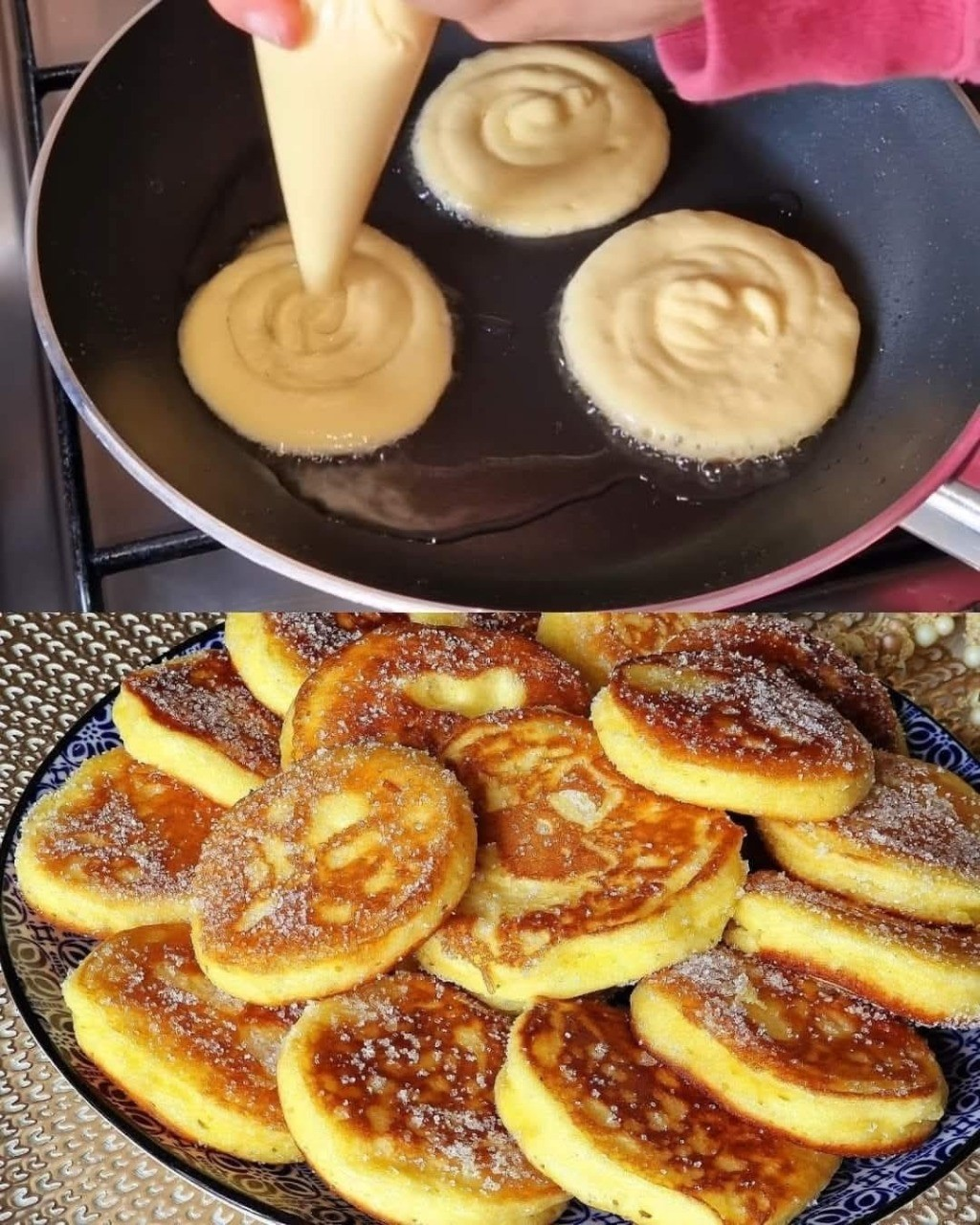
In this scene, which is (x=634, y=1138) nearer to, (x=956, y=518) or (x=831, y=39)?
(x=956, y=518)

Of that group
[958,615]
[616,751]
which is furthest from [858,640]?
[616,751]

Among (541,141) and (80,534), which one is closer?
(80,534)

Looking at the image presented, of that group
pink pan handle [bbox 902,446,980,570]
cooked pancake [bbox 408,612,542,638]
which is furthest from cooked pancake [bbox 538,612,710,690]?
pink pan handle [bbox 902,446,980,570]

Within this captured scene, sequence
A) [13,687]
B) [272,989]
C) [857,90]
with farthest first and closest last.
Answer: [857,90] < [13,687] < [272,989]

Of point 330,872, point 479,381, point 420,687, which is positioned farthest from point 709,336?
point 330,872

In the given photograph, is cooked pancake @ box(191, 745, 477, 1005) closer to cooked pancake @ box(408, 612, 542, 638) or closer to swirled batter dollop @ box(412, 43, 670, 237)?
cooked pancake @ box(408, 612, 542, 638)

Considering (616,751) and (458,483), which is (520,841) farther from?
(458,483)
